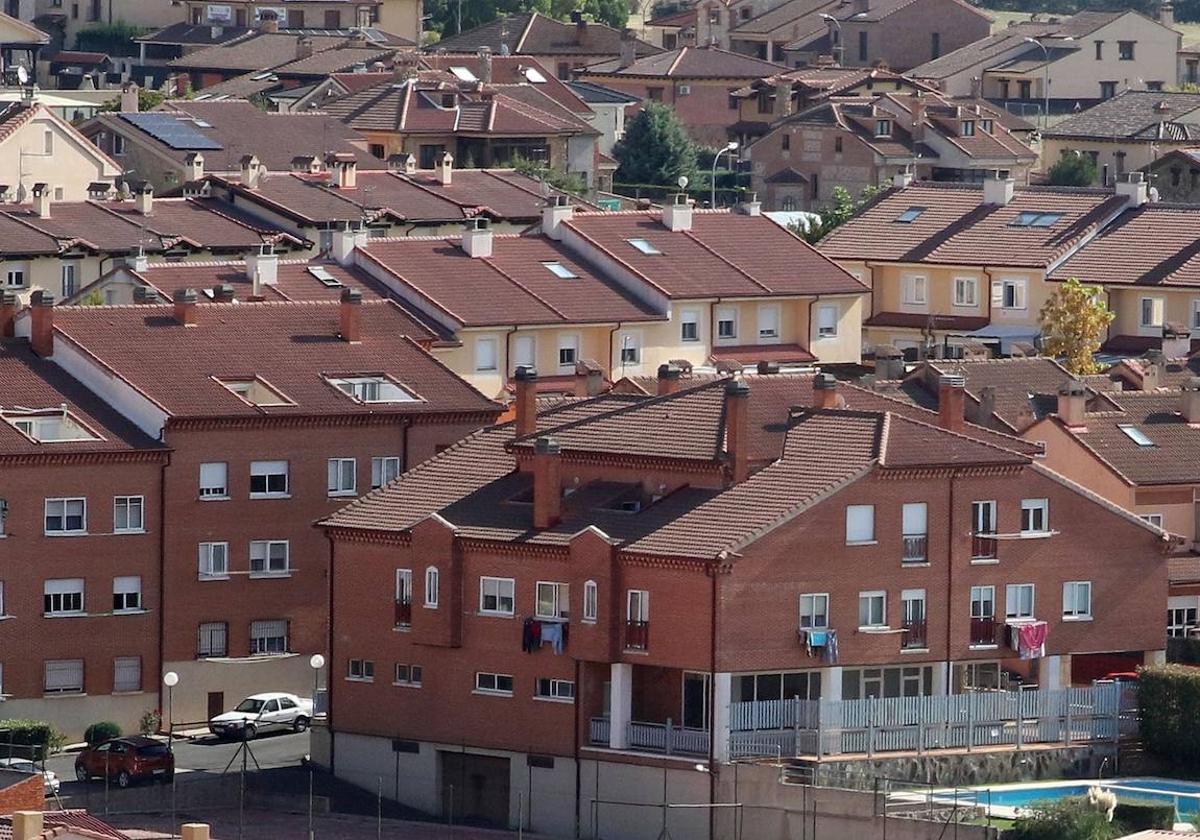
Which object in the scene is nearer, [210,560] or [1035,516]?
[1035,516]

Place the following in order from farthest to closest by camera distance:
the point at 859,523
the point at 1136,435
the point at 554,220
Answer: the point at 554,220
the point at 1136,435
the point at 859,523

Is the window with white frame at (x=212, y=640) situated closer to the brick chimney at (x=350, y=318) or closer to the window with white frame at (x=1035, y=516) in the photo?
the brick chimney at (x=350, y=318)

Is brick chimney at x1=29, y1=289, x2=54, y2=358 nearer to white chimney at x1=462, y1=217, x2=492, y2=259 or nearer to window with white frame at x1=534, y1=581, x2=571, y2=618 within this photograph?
window with white frame at x1=534, y1=581, x2=571, y2=618

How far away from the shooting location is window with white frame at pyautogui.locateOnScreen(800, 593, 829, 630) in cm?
8188

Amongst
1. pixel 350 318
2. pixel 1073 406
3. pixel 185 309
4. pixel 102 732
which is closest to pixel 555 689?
pixel 102 732

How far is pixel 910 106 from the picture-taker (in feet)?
591

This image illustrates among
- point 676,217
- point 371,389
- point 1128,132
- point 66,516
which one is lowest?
point 66,516

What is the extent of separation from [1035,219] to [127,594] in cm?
5057

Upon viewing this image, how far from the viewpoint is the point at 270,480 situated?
9438 cm

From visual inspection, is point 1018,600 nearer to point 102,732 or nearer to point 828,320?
point 102,732

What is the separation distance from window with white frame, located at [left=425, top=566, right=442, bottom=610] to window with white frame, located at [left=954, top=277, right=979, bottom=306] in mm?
51642

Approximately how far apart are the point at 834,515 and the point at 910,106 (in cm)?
9927

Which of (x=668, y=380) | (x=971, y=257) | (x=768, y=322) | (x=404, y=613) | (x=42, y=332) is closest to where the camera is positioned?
(x=404, y=613)

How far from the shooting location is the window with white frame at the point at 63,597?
91250 mm
